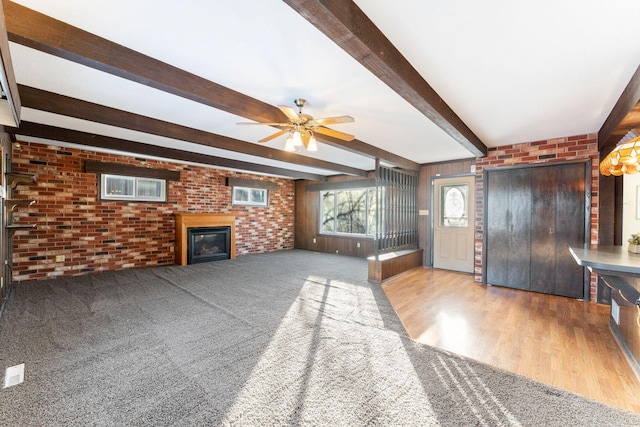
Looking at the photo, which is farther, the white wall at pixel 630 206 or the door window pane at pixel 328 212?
the door window pane at pixel 328 212

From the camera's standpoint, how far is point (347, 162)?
6305 mm

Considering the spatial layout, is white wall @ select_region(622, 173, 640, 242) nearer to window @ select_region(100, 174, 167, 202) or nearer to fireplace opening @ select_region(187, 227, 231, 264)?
fireplace opening @ select_region(187, 227, 231, 264)

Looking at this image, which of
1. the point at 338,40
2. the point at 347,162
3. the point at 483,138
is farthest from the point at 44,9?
the point at 347,162

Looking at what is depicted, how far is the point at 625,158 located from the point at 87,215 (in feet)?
24.1

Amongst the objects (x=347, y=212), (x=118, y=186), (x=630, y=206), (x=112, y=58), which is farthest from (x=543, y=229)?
(x=118, y=186)

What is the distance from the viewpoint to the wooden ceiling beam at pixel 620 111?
2.12 meters

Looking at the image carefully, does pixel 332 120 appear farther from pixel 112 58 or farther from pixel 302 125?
pixel 112 58

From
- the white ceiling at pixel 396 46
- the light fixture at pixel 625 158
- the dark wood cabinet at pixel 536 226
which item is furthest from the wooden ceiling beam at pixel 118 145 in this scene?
the light fixture at pixel 625 158

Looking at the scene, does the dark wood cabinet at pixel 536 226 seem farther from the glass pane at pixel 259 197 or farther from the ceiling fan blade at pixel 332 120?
the glass pane at pixel 259 197

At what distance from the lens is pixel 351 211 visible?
25.6 feet

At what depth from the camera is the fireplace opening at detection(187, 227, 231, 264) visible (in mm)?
6142

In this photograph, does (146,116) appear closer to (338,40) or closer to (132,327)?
(132,327)

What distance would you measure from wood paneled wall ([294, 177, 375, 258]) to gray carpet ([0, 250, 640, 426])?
3.82m

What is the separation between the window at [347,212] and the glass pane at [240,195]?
217 cm
